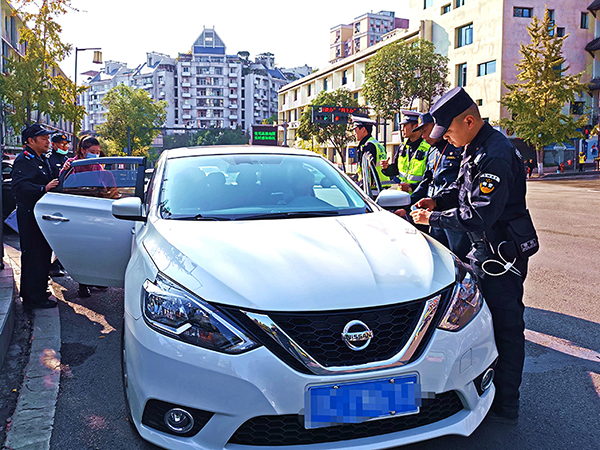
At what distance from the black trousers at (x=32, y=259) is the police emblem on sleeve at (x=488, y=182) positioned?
4.07m

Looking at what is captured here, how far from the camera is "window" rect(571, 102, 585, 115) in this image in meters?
40.8

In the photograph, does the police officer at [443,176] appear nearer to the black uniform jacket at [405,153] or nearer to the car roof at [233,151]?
the black uniform jacket at [405,153]

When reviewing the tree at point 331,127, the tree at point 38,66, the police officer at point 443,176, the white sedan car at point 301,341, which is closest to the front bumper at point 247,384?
the white sedan car at point 301,341

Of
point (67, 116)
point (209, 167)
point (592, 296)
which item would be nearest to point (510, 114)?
point (67, 116)

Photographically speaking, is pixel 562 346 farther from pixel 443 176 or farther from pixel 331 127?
pixel 331 127

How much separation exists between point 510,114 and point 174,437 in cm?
4092

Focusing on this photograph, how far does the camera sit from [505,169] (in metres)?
2.79

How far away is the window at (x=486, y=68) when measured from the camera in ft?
131

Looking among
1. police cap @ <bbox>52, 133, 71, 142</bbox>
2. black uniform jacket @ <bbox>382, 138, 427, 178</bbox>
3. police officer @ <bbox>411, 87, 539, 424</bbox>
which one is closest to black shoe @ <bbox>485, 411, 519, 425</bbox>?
police officer @ <bbox>411, 87, 539, 424</bbox>

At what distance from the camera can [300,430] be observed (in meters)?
2.12

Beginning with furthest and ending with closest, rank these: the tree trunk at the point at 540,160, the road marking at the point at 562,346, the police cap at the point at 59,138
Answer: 1. the tree trunk at the point at 540,160
2. the police cap at the point at 59,138
3. the road marking at the point at 562,346

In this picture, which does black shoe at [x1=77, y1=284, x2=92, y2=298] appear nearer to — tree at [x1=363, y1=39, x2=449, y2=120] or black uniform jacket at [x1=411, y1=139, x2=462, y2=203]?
black uniform jacket at [x1=411, y1=139, x2=462, y2=203]

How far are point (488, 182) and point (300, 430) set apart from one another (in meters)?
1.53

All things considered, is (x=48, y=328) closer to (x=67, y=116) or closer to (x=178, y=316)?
(x=178, y=316)
